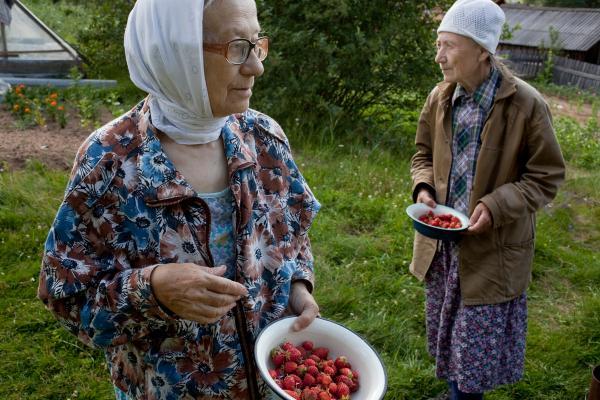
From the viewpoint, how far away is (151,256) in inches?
58.2

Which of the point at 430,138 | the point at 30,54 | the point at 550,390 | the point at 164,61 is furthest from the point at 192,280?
the point at 30,54

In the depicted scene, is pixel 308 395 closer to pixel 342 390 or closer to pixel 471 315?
pixel 342 390

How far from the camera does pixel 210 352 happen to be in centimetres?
157

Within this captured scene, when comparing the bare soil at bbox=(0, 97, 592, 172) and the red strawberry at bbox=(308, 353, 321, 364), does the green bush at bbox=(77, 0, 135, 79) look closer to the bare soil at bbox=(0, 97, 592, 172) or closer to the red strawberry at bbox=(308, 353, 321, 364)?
the bare soil at bbox=(0, 97, 592, 172)

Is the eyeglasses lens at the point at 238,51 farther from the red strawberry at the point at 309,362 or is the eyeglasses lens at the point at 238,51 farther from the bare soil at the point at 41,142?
the bare soil at the point at 41,142

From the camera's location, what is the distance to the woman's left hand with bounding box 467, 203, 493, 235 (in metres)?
2.45

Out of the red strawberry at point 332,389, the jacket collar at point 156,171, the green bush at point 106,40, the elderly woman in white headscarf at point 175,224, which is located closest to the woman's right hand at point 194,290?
the elderly woman in white headscarf at point 175,224

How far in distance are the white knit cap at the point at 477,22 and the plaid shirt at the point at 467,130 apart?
14 centimetres

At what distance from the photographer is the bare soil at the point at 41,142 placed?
5.19m

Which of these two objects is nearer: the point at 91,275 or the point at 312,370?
the point at 91,275

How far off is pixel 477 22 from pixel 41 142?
4.57 meters

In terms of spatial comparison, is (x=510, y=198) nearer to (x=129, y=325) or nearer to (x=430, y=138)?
(x=430, y=138)

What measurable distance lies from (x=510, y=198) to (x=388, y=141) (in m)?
4.18

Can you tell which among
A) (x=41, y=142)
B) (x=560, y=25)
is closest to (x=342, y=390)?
(x=41, y=142)
